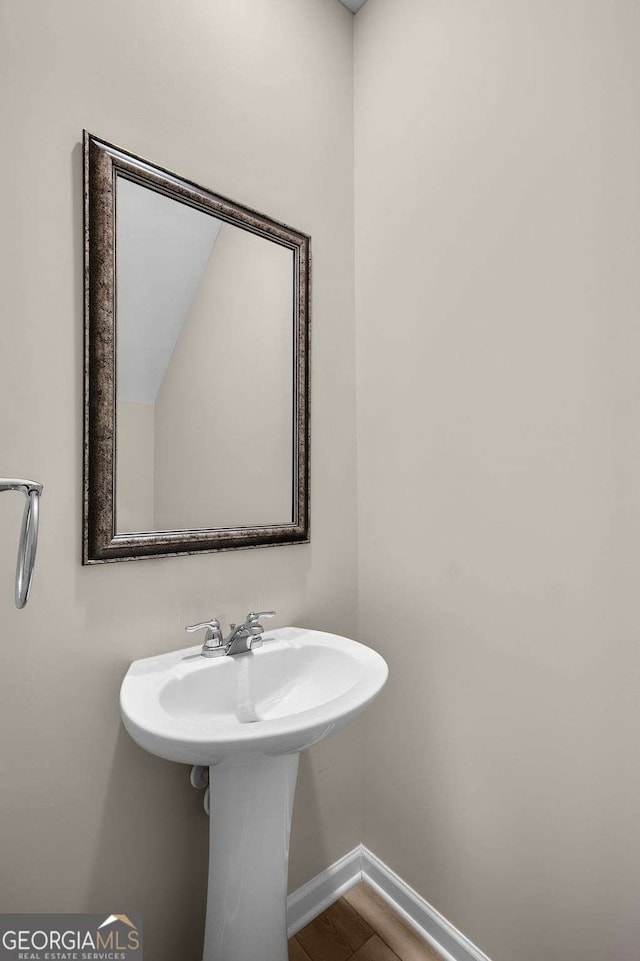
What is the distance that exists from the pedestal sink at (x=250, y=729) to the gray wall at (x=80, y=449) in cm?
14

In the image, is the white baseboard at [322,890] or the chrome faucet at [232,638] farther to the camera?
the white baseboard at [322,890]

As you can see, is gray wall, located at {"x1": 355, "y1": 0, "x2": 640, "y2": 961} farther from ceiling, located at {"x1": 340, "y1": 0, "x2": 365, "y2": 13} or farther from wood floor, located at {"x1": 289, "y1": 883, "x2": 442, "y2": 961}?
wood floor, located at {"x1": 289, "y1": 883, "x2": 442, "y2": 961}

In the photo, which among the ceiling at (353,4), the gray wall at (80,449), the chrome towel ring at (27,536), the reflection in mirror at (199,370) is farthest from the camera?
the ceiling at (353,4)

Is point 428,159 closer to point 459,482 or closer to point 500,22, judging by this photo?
point 500,22

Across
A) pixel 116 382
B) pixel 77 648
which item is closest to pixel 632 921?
pixel 77 648

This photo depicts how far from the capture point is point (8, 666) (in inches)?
36.2

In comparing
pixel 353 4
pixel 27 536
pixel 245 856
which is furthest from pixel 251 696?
pixel 353 4

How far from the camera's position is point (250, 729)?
81 centimetres

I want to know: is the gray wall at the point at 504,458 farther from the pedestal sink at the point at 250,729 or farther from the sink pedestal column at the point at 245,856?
the sink pedestal column at the point at 245,856

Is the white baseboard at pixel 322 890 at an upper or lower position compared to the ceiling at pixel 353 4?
lower

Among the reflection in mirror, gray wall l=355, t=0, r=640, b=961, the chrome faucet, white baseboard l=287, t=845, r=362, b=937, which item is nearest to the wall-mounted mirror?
the reflection in mirror

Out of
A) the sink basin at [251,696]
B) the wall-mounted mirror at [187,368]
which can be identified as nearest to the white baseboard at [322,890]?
the sink basin at [251,696]

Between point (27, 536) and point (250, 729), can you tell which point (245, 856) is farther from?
point (27, 536)

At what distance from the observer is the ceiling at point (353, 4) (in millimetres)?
1511
